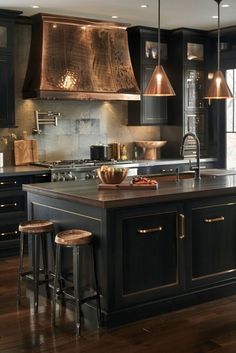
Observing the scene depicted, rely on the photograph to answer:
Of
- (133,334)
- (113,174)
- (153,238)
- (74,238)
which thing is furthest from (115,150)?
(133,334)

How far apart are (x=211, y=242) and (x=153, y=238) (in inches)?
24.2

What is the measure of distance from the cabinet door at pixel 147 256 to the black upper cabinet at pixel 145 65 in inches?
149

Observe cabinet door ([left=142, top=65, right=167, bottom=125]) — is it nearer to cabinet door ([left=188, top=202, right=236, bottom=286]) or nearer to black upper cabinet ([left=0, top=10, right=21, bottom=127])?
black upper cabinet ([left=0, top=10, right=21, bottom=127])

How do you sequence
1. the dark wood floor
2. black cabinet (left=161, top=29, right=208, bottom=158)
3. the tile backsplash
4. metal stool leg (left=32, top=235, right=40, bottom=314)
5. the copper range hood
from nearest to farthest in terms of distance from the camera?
the dark wood floor → metal stool leg (left=32, top=235, right=40, bottom=314) → the copper range hood → the tile backsplash → black cabinet (left=161, top=29, right=208, bottom=158)

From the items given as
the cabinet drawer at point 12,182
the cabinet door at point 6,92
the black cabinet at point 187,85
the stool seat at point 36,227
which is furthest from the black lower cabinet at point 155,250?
the black cabinet at point 187,85

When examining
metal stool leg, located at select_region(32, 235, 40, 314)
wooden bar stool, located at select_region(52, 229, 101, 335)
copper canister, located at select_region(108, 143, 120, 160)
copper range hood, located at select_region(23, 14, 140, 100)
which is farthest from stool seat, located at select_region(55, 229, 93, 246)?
copper canister, located at select_region(108, 143, 120, 160)

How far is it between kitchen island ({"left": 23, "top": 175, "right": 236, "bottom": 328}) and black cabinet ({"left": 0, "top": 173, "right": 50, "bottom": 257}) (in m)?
1.31

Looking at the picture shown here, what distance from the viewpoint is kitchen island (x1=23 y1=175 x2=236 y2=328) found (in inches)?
154

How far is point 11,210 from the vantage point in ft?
20.0

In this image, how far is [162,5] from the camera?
627cm

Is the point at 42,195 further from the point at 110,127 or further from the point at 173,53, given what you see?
the point at 173,53

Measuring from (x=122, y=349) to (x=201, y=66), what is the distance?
17.8 feet

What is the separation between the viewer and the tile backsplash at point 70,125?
688cm

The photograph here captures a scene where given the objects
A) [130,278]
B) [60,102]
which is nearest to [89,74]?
[60,102]
